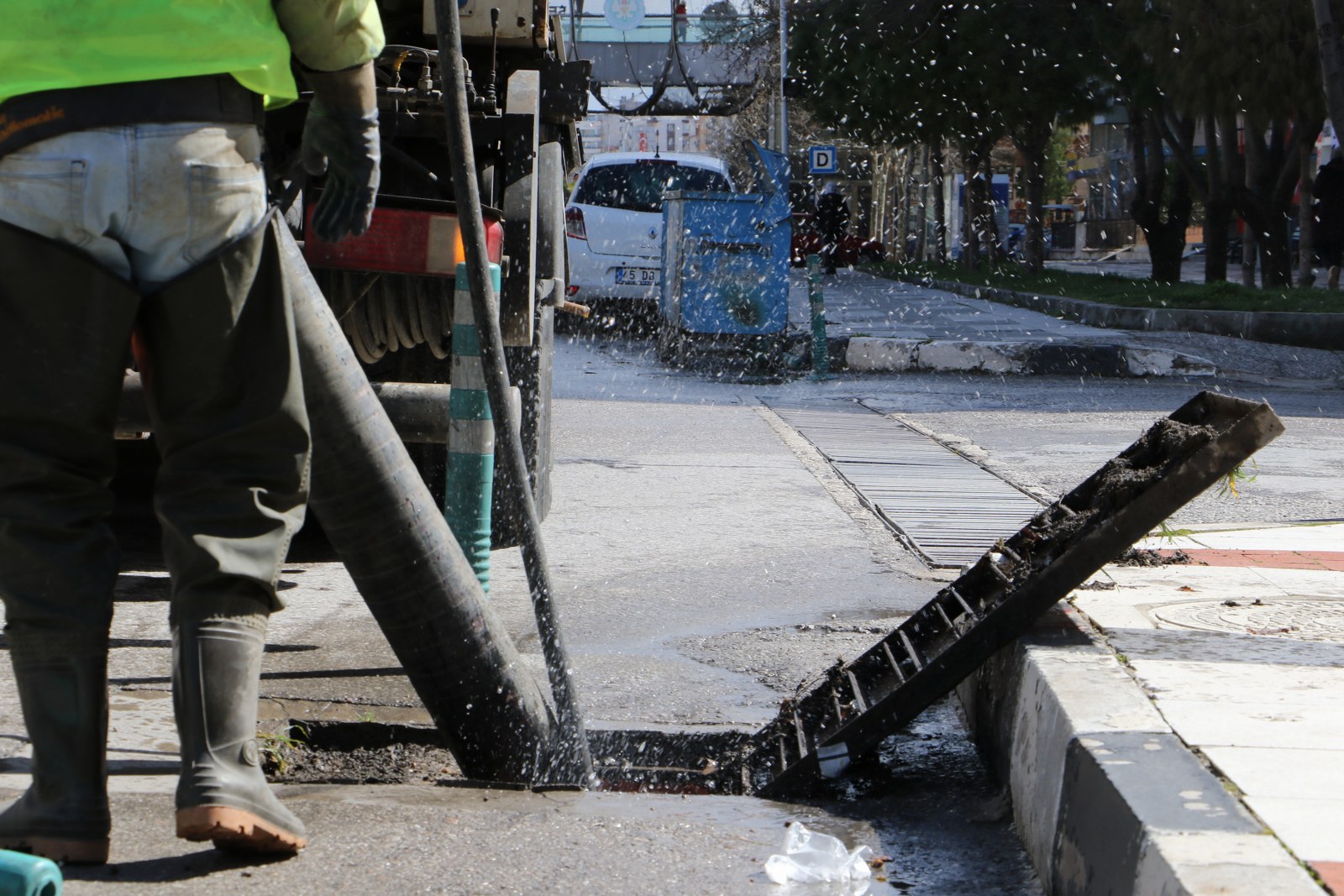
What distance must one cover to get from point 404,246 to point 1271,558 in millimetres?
2562

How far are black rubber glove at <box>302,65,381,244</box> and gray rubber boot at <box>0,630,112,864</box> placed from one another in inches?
30.7

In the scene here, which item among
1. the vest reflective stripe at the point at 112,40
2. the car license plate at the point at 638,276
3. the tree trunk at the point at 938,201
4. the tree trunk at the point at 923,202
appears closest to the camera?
the vest reflective stripe at the point at 112,40

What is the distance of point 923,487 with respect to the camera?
22.5 ft

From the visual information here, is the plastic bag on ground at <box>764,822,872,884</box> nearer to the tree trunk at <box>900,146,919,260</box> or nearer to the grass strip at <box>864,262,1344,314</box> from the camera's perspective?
the grass strip at <box>864,262,1344,314</box>

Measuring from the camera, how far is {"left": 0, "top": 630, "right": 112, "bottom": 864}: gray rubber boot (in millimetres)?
2330

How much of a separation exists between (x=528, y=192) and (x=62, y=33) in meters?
2.59

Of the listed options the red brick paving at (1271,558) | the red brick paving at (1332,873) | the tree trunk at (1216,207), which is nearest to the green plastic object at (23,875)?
the red brick paving at (1332,873)

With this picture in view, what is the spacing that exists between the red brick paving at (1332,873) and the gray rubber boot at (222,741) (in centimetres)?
142

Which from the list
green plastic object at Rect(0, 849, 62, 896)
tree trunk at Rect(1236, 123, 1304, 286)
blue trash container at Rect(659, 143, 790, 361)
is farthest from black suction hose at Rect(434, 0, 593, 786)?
tree trunk at Rect(1236, 123, 1304, 286)

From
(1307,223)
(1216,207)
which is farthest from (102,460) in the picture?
(1216,207)

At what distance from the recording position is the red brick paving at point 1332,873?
195cm

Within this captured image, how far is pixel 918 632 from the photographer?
11.5 feet

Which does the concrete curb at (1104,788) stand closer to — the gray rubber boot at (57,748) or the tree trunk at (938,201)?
the gray rubber boot at (57,748)

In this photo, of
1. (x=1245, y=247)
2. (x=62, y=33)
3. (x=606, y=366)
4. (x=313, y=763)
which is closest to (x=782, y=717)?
(x=313, y=763)
